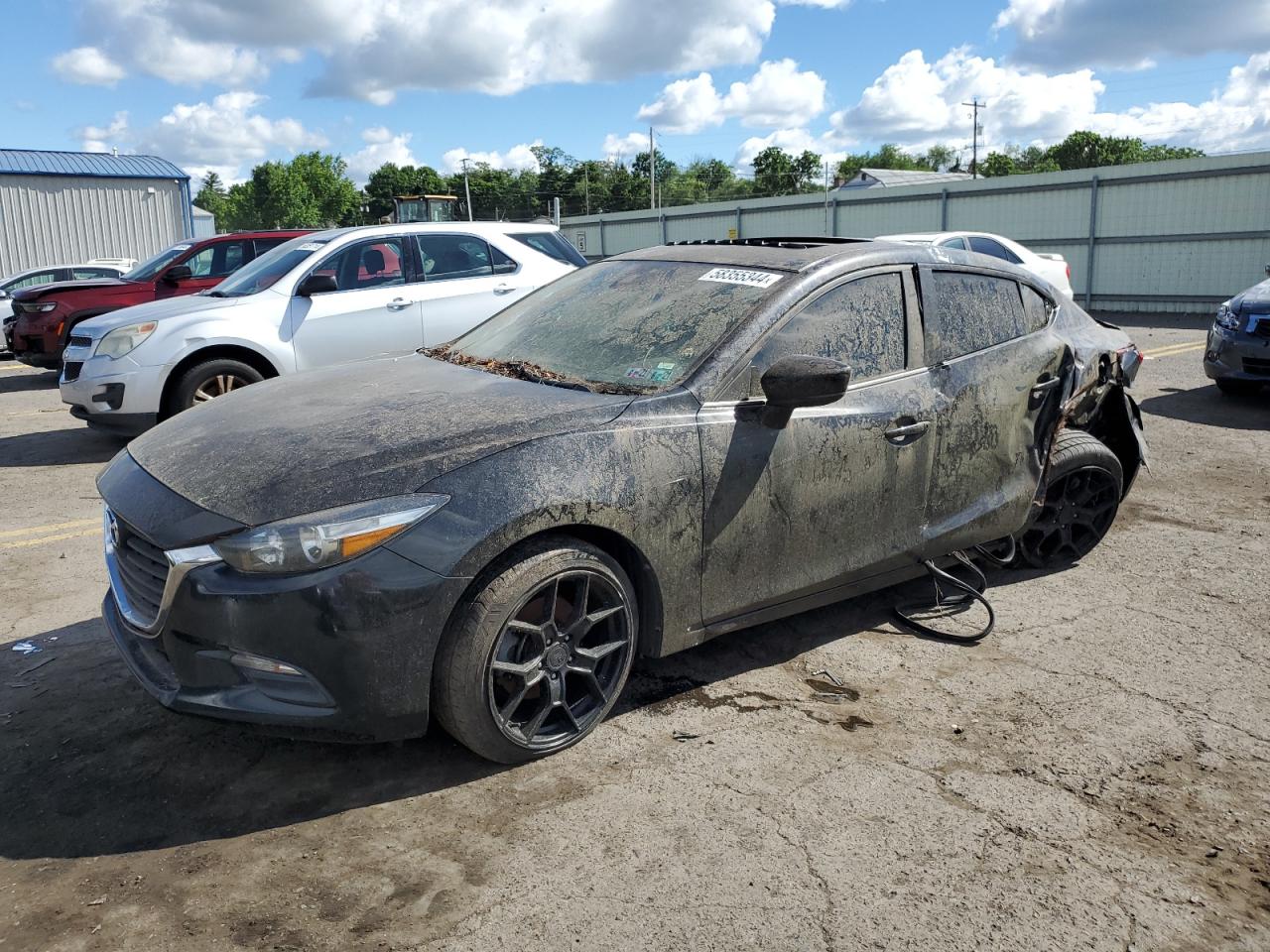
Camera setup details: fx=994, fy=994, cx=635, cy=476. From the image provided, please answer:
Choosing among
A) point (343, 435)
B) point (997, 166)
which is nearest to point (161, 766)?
point (343, 435)

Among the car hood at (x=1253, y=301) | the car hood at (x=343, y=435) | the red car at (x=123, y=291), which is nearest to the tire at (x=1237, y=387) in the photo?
the car hood at (x=1253, y=301)

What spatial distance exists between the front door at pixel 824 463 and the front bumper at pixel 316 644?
1066mm

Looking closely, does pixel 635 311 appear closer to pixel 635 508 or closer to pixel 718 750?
pixel 635 508

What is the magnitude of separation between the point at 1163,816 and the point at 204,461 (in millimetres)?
3151

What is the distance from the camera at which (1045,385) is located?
15.0 ft

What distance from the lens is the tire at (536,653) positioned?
2959mm

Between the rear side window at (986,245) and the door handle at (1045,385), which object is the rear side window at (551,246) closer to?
the door handle at (1045,385)

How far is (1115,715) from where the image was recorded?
359 cm

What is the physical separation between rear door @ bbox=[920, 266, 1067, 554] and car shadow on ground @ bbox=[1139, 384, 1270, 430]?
5.22 metres

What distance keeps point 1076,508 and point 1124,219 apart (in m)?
18.3

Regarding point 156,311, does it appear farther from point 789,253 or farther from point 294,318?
point 789,253

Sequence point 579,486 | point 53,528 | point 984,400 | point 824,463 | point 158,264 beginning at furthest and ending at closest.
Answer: point 158,264 → point 53,528 → point 984,400 → point 824,463 → point 579,486

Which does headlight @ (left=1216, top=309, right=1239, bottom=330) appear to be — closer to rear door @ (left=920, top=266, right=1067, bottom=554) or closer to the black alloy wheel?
rear door @ (left=920, top=266, right=1067, bottom=554)

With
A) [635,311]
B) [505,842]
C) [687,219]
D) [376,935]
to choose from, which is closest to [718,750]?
[505,842]
